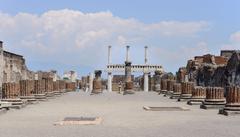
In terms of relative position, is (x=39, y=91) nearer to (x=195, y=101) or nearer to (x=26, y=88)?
(x=26, y=88)

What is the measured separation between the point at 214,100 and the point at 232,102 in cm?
330

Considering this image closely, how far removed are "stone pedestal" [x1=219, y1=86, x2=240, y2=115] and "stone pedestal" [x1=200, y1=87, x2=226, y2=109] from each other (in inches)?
106

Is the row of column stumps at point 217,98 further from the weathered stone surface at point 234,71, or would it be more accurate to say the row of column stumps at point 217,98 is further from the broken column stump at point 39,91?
the broken column stump at point 39,91

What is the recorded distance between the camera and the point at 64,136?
11211mm

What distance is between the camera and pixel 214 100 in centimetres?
2186

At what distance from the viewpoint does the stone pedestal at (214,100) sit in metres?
21.7

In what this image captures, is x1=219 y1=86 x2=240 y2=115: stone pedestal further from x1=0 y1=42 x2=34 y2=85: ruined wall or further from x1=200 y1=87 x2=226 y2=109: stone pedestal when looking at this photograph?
x1=0 y1=42 x2=34 y2=85: ruined wall

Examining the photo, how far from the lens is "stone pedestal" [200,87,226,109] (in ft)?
71.2

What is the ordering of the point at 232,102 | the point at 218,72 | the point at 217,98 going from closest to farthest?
the point at 232,102
the point at 217,98
the point at 218,72

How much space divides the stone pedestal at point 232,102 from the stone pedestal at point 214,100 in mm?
2682

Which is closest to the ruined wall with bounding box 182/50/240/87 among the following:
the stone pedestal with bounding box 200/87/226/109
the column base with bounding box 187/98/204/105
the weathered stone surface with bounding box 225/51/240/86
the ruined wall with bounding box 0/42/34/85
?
the weathered stone surface with bounding box 225/51/240/86

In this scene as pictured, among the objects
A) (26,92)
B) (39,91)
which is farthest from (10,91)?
(39,91)

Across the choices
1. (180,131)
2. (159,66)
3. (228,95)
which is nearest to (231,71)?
(228,95)

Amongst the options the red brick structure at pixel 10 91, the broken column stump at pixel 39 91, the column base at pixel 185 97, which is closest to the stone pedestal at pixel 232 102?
the red brick structure at pixel 10 91
